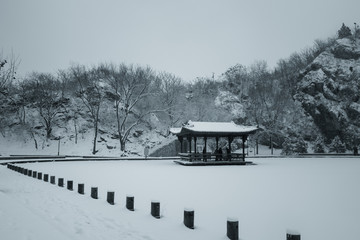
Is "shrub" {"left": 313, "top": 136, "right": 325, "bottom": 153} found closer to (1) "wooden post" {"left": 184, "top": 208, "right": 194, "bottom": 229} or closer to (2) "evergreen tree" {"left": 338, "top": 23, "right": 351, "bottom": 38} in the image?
(2) "evergreen tree" {"left": 338, "top": 23, "right": 351, "bottom": 38}

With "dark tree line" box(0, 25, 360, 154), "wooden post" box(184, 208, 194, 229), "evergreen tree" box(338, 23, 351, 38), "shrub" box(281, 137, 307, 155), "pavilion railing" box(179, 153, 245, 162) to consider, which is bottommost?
"wooden post" box(184, 208, 194, 229)

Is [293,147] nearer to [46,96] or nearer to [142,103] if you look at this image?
[142,103]

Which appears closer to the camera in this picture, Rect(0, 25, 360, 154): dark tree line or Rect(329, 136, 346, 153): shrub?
Rect(329, 136, 346, 153): shrub

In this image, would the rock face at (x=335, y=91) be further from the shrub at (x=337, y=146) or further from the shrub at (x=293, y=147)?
the shrub at (x=293, y=147)

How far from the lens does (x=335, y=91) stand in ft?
174

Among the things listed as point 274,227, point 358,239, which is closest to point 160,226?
point 274,227

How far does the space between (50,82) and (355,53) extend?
58378mm

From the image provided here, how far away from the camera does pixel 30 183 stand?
14.8 meters

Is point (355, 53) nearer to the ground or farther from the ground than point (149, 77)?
farther from the ground

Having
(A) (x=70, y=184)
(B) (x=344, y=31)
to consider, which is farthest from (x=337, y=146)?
(A) (x=70, y=184)

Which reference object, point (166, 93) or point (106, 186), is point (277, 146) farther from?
point (106, 186)

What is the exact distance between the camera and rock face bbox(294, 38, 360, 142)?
50003 millimetres

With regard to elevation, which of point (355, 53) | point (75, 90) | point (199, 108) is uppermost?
point (355, 53)

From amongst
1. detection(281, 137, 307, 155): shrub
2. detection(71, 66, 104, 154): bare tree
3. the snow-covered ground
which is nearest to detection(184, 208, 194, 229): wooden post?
the snow-covered ground
